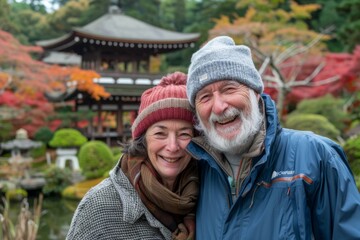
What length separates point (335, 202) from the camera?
4.70 ft

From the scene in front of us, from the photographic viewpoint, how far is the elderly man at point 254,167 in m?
1.44

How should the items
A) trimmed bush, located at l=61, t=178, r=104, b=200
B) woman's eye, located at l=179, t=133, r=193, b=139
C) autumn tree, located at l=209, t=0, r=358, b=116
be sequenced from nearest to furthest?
woman's eye, located at l=179, t=133, r=193, b=139 < trimmed bush, located at l=61, t=178, r=104, b=200 < autumn tree, located at l=209, t=0, r=358, b=116

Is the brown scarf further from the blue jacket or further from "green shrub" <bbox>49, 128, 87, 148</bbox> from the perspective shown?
"green shrub" <bbox>49, 128, 87, 148</bbox>

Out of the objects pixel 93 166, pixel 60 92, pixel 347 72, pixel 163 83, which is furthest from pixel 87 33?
pixel 163 83

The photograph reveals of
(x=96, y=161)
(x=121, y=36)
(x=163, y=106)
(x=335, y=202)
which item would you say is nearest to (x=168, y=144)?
(x=163, y=106)

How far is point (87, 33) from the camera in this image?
15750mm

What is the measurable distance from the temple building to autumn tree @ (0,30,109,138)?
668mm

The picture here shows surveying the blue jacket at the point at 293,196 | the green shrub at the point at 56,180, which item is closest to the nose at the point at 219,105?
the blue jacket at the point at 293,196

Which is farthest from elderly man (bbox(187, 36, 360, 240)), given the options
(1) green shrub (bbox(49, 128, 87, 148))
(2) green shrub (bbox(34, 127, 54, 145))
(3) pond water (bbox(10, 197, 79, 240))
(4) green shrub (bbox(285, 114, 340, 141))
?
(2) green shrub (bbox(34, 127, 54, 145))

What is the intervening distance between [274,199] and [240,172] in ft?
0.57

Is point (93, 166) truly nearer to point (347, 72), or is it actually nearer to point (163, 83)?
point (347, 72)

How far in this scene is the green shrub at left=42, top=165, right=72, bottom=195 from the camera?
12.5m

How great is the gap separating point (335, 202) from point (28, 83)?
13.9m

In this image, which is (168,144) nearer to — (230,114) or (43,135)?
(230,114)
